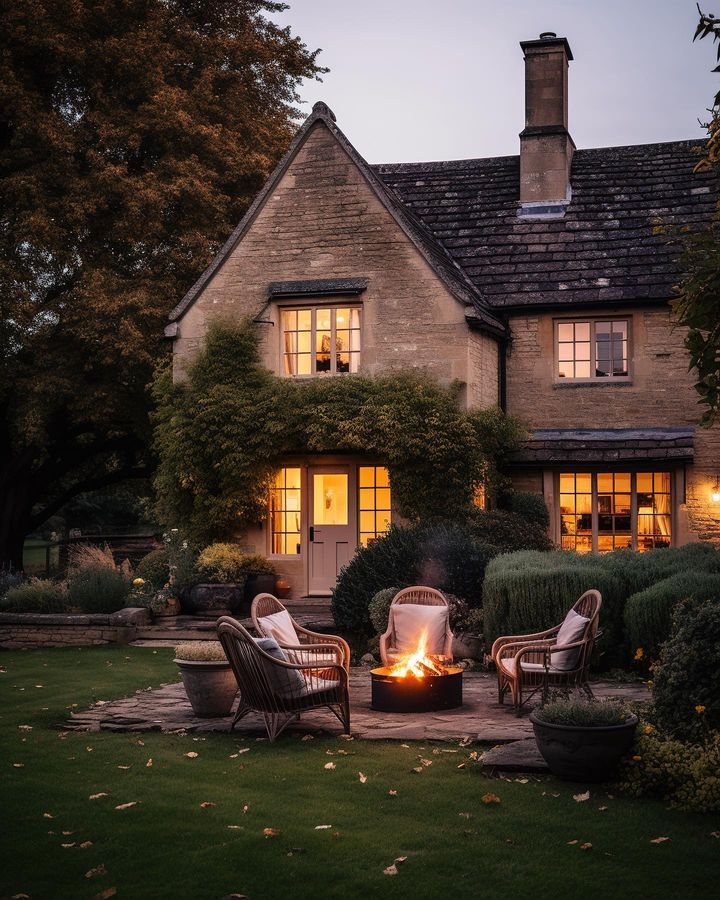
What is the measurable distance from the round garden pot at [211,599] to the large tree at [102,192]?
5.97m

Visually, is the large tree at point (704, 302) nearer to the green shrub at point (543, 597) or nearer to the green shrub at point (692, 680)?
the green shrub at point (692, 680)

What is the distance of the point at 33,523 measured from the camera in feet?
89.5

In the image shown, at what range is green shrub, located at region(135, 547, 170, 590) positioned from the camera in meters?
18.7

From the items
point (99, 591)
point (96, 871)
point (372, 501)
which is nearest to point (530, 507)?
point (372, 501)

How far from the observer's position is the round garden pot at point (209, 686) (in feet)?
32.9

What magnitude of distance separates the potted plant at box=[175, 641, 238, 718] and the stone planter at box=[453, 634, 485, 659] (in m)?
4.28

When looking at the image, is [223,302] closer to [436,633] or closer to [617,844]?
[436,633]

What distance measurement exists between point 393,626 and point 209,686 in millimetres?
2479

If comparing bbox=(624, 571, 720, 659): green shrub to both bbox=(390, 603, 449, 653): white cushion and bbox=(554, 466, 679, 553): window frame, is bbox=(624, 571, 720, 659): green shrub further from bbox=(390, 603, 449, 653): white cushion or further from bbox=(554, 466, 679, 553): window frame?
bbox=(554, 466, 679, 553): window frame

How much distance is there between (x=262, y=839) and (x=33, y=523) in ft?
73.3

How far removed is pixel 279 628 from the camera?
10320mm

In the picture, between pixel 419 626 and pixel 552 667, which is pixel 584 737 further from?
pixel 419 626

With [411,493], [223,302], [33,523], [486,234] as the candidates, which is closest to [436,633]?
[411,493]

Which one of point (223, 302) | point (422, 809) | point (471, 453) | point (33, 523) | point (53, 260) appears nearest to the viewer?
point (422, 809)
